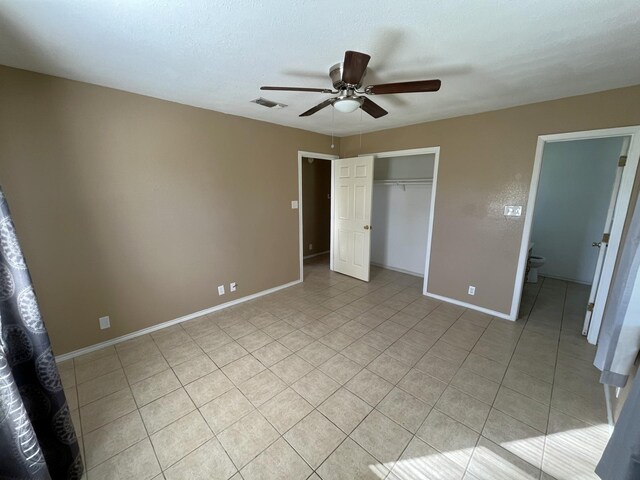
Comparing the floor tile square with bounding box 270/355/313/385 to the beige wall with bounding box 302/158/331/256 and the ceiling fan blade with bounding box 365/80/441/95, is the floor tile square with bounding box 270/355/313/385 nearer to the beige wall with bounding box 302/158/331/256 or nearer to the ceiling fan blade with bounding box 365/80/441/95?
the ceiling fan blade with bounding box 365/80/441/95

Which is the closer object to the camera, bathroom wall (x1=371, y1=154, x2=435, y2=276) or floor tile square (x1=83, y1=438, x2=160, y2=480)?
floor tile square (x1=83, y1=438, x2=160, y2=480)

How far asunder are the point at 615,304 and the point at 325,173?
4.97m

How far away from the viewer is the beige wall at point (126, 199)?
198 centimetres

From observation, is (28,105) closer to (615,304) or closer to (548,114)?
(615,304)

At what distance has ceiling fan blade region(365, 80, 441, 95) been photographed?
1573mm

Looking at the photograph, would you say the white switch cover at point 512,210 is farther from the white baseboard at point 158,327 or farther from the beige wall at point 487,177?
the white baseboard at point 158,327

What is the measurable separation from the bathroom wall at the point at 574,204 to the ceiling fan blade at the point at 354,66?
4.17 meters

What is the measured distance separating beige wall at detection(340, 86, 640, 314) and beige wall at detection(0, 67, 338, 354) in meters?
2.28

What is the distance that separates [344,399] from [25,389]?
179 cm

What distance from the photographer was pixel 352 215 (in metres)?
4.19

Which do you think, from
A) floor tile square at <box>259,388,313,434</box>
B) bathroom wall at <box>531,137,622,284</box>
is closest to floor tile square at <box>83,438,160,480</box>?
floor tile square at <box>259,388,313,434</box>

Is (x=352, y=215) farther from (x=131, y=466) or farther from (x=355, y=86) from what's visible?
(x=131, y=466)

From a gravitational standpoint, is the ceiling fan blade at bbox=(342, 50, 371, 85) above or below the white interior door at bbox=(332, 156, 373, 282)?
above

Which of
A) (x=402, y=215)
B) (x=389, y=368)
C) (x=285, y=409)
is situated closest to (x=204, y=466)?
(x=285, y=409)
